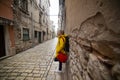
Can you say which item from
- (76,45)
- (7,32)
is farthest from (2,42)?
(76,45)

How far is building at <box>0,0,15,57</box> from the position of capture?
5.58m

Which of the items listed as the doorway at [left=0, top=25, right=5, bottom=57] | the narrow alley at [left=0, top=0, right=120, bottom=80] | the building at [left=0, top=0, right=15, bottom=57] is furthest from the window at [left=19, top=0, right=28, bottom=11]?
the doorway at [left=0, top=25, right=5, bottom=57]

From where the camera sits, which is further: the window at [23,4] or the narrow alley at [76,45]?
the window at [23,4]

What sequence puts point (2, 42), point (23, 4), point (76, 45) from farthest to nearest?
point (23, 4) < point (2, 42) < point (76, 45)

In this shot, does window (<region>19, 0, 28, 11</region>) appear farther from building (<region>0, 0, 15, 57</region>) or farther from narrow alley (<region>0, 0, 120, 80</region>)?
building (<region>0, 0, 15, 57</region>)

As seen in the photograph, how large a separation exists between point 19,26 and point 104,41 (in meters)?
7.27

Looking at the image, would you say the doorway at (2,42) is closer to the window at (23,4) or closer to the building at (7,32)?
the building at (7,32)

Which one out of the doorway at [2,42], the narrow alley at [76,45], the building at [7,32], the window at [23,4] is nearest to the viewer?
the narrow alley at [76,45]

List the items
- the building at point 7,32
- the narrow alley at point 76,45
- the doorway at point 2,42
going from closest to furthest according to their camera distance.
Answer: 1. the narrow alley at point 76,45
2. the building at point 7,32
3. the doorway at point 2,42

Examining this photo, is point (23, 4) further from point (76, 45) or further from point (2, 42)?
point (76, 45)

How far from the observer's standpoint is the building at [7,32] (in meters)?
5.58

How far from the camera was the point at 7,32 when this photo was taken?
19.3 ft

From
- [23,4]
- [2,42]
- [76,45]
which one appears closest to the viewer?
[76,45]

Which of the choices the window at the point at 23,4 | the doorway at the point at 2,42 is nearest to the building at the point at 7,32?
the doorway at the point at 2,42
